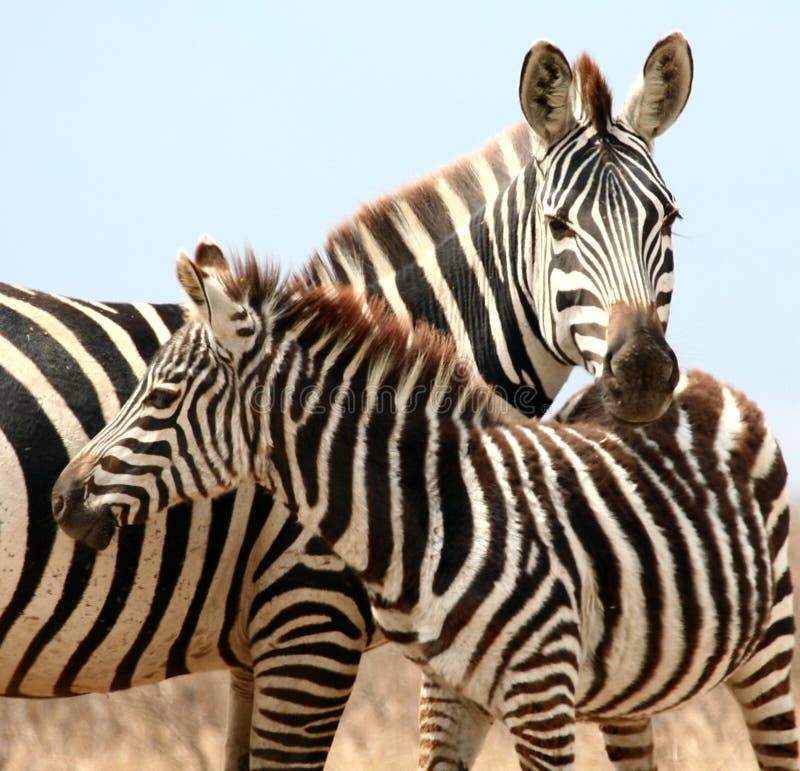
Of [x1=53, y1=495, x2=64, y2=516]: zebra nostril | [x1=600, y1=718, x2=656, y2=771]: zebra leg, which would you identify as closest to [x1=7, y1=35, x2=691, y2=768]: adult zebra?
[x1=53, y1=495, x2=64, y2=516]: zebra nostril

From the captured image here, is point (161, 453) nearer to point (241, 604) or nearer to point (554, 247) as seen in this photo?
point (241, 604)

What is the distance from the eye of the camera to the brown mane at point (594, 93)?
6.46 meters

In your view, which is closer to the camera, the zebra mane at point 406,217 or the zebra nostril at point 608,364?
the zebra nostril at point 608,364

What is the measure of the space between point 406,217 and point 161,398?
2.23m

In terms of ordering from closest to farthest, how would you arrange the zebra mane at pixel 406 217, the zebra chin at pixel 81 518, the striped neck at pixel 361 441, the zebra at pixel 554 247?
the zebra chin at pixel 81 518, the striped neck at pixel 361 441, the zebra at pixel 554 247, the zebra mane at pixel 406 217

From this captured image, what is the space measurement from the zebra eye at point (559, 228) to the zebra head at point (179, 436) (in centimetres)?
158

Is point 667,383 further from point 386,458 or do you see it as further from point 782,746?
point 782,746

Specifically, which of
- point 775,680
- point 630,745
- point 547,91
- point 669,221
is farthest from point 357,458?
point 630,745

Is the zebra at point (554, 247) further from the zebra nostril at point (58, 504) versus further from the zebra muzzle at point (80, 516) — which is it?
the zebra nostril at point (58, 504)

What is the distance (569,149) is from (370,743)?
Result: 21.9 feet

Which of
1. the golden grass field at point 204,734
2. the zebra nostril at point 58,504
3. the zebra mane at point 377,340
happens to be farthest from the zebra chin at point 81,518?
the golden grass field at point 204,734

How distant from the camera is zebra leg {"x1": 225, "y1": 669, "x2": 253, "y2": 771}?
7.58 m

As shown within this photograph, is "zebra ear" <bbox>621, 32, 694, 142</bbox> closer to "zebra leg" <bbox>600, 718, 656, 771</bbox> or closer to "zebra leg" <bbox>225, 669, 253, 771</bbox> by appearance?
"zebra leg" <bbox>600, 718, 656, 771</bbox>

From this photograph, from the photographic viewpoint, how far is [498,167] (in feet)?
24.5
